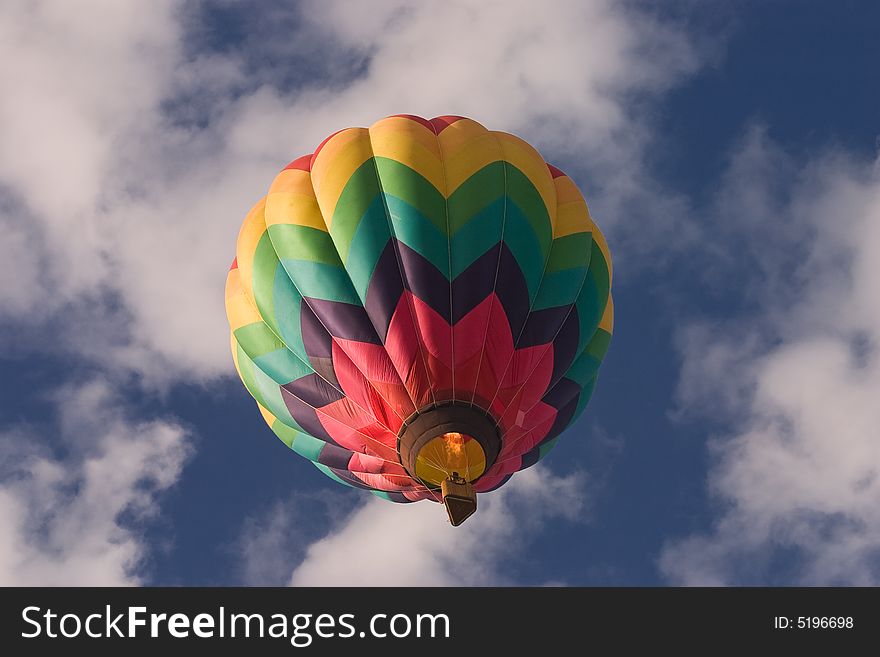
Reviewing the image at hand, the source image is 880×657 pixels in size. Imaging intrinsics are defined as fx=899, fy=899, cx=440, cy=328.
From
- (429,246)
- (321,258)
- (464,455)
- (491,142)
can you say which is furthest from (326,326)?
(491,142)

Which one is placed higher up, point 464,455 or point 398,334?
point 398,334

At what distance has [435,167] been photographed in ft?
37.6

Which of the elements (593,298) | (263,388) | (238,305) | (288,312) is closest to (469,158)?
(593,298)

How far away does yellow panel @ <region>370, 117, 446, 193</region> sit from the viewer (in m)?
11.4

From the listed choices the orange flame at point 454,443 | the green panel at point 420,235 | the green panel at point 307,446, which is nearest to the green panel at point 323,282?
the green panel at point 420,235

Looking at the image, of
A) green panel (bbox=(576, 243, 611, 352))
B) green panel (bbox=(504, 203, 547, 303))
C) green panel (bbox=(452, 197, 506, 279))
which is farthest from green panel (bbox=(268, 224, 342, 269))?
green panel (bbox=(576, 243, 611, 352))

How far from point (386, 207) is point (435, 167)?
2.85 feet

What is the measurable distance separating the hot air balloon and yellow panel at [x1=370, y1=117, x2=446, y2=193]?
0.02 metres

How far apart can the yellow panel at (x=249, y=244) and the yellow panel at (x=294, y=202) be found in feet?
→ 0.98

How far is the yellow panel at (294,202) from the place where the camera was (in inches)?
452

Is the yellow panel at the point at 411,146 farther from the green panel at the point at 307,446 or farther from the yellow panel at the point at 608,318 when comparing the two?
the green panel at the point at 307,446

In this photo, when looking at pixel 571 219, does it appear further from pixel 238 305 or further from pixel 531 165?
pixel 238 305

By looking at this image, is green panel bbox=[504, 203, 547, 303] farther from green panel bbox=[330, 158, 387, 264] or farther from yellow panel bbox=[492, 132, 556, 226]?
green panel bbox=[330, 158, 387, 264]

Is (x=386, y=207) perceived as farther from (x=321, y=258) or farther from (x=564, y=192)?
(x=564, y=192)
